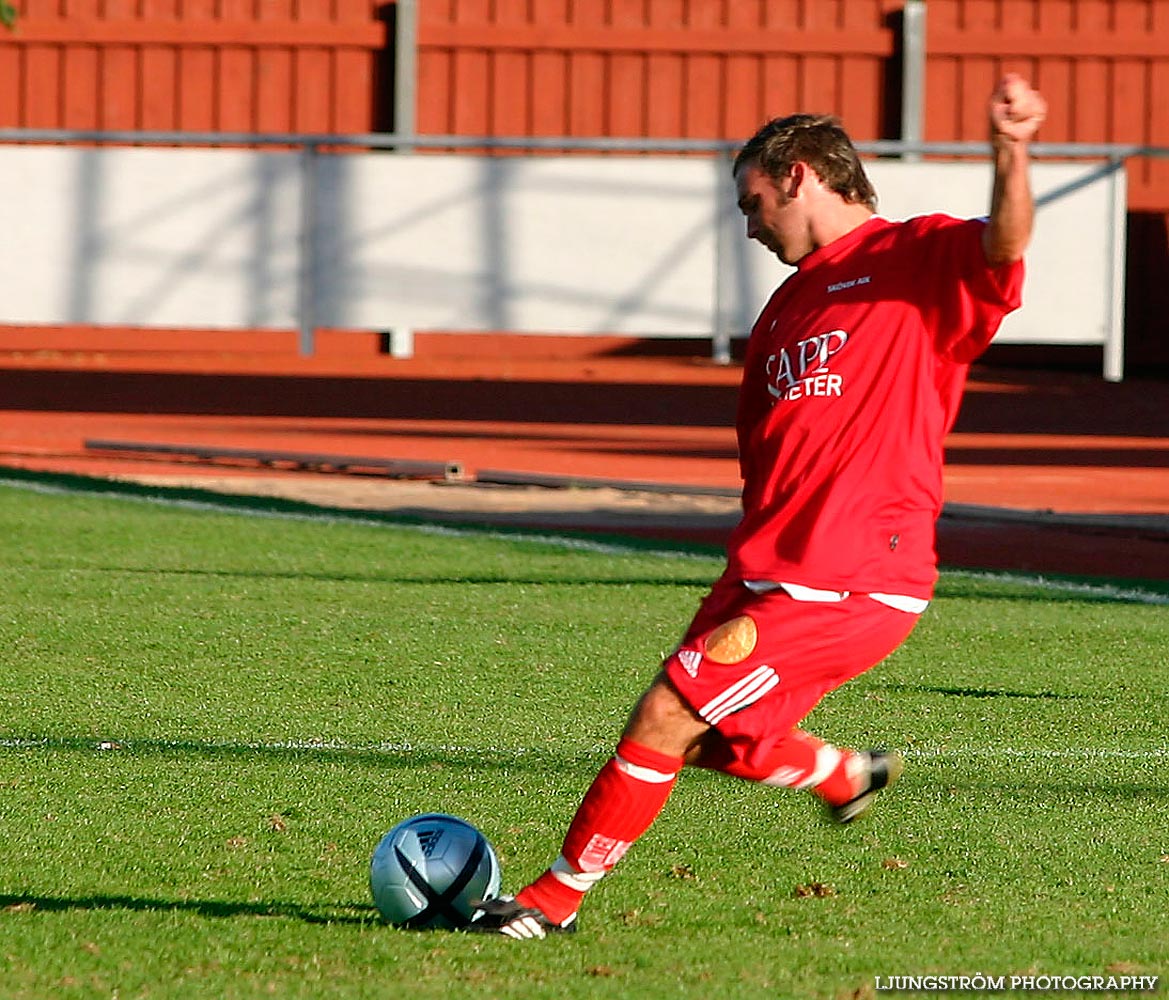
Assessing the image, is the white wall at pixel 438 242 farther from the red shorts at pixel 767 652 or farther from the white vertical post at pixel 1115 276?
the red shorts at pixel 767 652

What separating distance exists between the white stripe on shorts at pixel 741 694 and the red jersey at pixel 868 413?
7.9 inches

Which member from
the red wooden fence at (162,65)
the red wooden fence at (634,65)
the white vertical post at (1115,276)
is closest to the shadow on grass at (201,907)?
the white vertical post at (1115,276)

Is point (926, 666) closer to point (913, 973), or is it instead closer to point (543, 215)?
point (913, 973)

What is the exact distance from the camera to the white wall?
20.9m

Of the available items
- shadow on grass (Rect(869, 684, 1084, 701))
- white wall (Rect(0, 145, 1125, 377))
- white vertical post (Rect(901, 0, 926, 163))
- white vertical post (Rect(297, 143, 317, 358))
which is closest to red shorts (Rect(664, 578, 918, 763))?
shadow on grass (Rect(869, 684, 1084, 701))

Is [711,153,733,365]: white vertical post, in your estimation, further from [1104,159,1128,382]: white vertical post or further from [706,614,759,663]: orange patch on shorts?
[706,614,759,663]: orange patch on shorts

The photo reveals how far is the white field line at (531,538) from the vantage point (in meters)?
11.7

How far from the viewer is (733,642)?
4320 millimetres

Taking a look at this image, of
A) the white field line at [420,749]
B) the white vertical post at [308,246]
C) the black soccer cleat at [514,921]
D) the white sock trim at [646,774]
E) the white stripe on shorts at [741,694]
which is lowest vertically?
the white field line at [420,749]

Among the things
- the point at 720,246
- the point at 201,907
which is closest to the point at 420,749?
the point at 201,907

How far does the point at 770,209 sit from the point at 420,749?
302cm

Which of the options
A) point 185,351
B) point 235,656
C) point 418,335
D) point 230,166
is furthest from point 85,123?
point 235,656

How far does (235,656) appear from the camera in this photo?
866 centimetres

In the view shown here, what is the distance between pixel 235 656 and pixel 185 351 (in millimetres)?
24402
